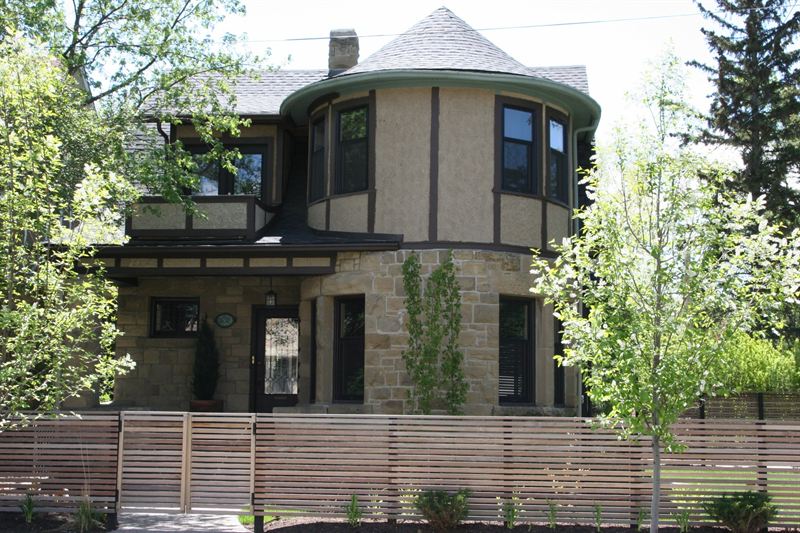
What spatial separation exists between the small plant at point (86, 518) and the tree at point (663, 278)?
→ 5.46 meters

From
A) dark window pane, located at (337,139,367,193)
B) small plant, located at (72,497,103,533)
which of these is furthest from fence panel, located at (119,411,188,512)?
dark window pane, located at (337,139,367,193)

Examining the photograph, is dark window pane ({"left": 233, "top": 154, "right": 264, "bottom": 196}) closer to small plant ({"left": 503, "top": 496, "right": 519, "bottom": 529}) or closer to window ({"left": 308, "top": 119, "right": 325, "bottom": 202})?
window ({"left": 308, "top": 119, "right": 325, "bottom": 202})

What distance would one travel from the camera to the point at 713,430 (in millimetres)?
9797

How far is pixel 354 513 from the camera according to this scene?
9797mm

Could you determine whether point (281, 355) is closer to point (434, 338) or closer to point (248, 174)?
point (248, 174)

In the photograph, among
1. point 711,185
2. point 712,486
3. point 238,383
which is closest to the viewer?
point 711,185

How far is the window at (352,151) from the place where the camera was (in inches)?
570

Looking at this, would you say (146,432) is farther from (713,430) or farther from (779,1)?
(779,1)

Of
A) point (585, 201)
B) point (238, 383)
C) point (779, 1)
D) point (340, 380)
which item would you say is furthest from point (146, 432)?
point (779, 1)

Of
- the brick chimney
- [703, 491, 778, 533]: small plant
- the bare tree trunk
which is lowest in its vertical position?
[703, 491, 778, 533]: small plant

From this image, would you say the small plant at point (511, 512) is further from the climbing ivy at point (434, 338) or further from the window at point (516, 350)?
the window at point (516, 350)

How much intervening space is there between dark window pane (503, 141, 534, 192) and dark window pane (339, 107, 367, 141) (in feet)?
7.43

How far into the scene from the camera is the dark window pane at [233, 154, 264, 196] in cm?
1656

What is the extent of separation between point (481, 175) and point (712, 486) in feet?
19.9
